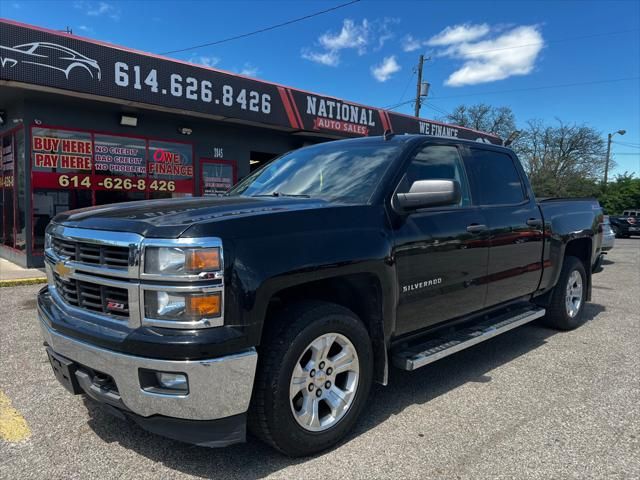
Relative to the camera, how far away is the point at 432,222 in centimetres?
348

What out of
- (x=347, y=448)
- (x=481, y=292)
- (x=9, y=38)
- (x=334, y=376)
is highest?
(x=9, y=38)

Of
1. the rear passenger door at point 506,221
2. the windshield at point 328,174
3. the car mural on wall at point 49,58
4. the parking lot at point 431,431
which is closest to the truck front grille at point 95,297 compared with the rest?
the parking lot at point 431,431

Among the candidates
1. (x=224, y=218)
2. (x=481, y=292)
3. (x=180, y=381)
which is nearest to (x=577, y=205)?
(x=481, y=292)

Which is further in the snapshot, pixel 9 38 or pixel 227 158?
pixel 227 158

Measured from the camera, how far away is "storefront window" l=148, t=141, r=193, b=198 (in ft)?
37.2

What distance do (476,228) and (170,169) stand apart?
937cm

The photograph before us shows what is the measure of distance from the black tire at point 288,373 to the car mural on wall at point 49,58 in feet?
25.7

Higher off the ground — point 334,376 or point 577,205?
point 577,205

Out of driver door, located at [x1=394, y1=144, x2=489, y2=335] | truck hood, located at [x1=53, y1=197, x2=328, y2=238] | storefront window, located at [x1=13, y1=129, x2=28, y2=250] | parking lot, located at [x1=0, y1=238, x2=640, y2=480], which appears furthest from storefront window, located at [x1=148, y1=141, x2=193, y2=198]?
driver door, located at [x1=394, y1=144, x2=489, y2=335]

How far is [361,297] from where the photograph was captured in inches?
123

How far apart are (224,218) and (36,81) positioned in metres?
7.65

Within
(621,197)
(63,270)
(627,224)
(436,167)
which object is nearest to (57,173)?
(63,270)

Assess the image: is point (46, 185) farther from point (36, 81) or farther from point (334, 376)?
point (334, 376)

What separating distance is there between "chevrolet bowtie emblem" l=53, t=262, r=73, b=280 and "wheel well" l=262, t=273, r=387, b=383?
50.6 inches
